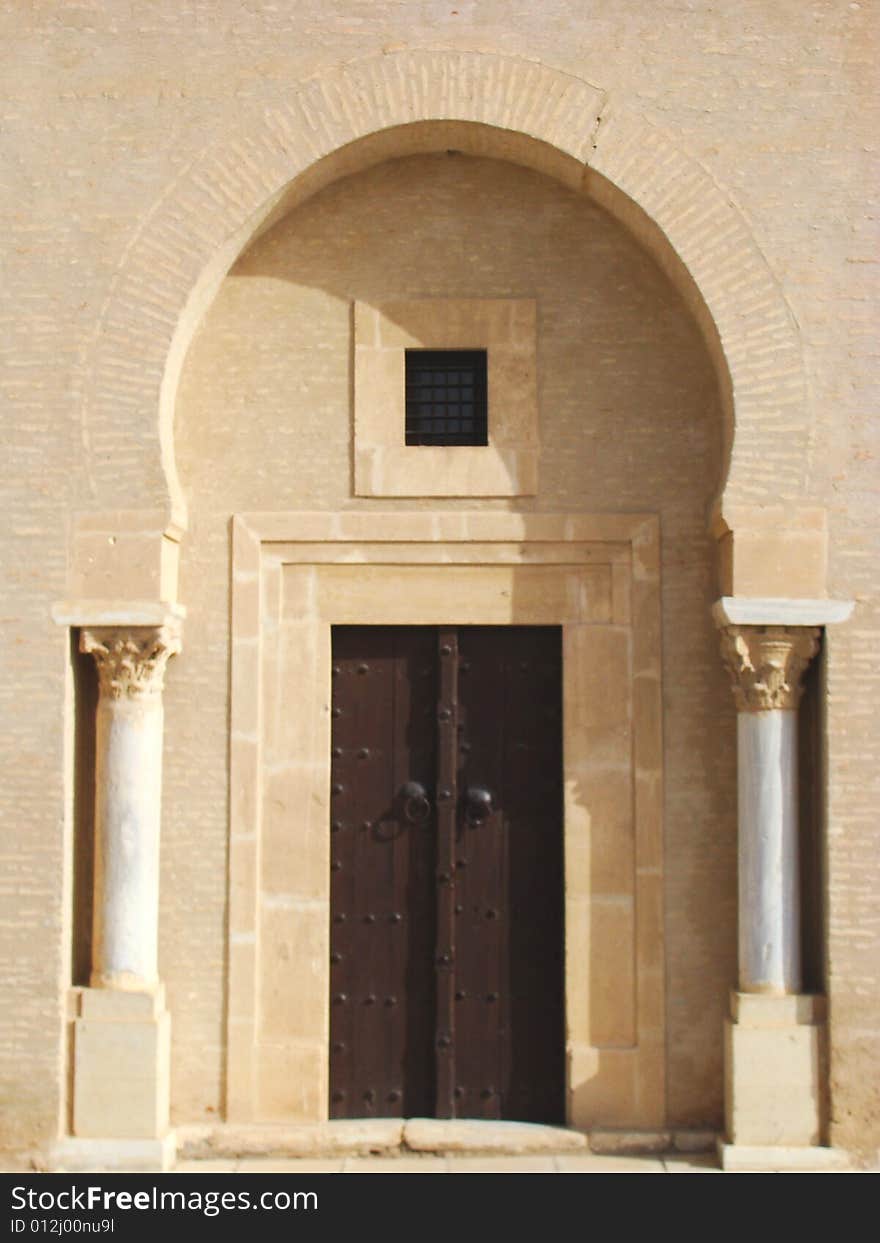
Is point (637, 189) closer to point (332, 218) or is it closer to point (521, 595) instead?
point (332, 218)

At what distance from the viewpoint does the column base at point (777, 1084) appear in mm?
6406

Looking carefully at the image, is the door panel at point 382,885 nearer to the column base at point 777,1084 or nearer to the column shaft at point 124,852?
the column shaft at point 124,852

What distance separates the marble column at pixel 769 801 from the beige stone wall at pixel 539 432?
0.27 m

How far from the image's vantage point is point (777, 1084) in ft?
21.0

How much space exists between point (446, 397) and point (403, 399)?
0.77 ft

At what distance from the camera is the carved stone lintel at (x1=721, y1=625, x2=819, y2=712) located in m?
6.46

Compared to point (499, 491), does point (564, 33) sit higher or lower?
higher

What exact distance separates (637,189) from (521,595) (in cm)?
190

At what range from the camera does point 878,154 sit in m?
6.61

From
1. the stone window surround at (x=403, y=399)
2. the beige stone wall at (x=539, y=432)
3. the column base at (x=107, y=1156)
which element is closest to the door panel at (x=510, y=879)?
the beige stone wall at (x=539, y=432)

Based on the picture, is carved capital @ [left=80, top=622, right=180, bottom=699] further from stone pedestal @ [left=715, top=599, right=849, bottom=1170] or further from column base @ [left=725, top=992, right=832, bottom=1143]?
column base @ [left=725, top=992, right=832, bottom=1143]

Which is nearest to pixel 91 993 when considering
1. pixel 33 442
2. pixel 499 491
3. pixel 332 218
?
pixel 33 442

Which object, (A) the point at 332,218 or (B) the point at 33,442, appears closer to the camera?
(B) the point at 33,442

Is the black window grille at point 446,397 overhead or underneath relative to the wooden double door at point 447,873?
overhead
